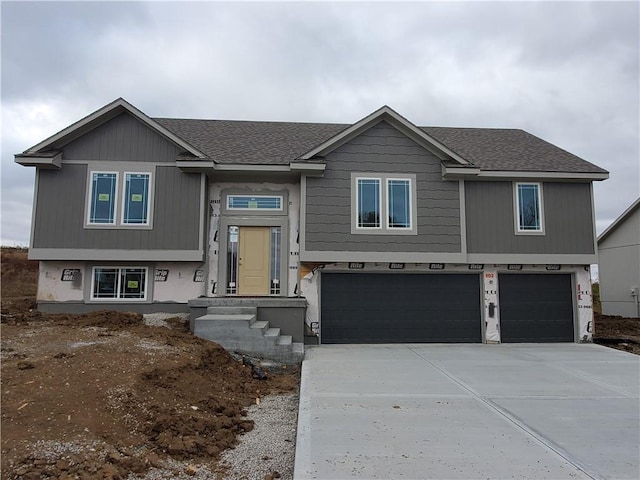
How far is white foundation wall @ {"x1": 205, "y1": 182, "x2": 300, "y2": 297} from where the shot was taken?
1086 centimetres

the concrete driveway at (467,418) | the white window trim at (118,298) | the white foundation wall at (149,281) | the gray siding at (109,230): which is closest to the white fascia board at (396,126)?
→ the gray siding at (109,230)

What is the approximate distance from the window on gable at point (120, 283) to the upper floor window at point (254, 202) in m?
2.80

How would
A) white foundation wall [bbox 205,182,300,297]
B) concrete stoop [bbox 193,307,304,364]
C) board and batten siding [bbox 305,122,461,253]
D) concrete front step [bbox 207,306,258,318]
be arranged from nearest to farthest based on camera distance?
concrete stoop [bbox 193,307,304,364] → concrete front step [bbox 207,306,258,318] → board and batten siding [bbox 305,122,461,253] → white foundation wall [bbox 205,182,300,297]

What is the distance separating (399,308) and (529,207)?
451 cm

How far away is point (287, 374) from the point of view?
791cm

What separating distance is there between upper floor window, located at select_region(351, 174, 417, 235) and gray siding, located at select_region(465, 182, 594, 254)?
1.65 meters

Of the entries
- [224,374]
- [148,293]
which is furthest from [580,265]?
[148,293]

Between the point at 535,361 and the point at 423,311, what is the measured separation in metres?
3.01

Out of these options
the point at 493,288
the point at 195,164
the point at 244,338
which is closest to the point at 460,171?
the point at 493,288

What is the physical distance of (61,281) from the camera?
10.3 m

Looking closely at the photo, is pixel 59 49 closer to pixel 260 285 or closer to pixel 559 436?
pixel 260 285

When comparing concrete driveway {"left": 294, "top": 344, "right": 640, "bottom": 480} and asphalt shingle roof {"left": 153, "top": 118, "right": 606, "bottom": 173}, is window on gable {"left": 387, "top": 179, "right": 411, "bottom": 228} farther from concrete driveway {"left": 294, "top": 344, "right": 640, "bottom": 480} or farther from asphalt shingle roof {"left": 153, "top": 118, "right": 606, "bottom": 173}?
concrete driveway {"left": 294, "top": 344, "right": 640, "bottom": 480}

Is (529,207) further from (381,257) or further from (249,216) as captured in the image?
(249,216)

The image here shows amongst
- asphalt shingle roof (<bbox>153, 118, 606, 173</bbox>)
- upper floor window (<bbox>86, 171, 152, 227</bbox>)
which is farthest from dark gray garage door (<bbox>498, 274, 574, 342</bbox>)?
upper floor window (<bbox>86, 171, 152, 227</bbox>)
